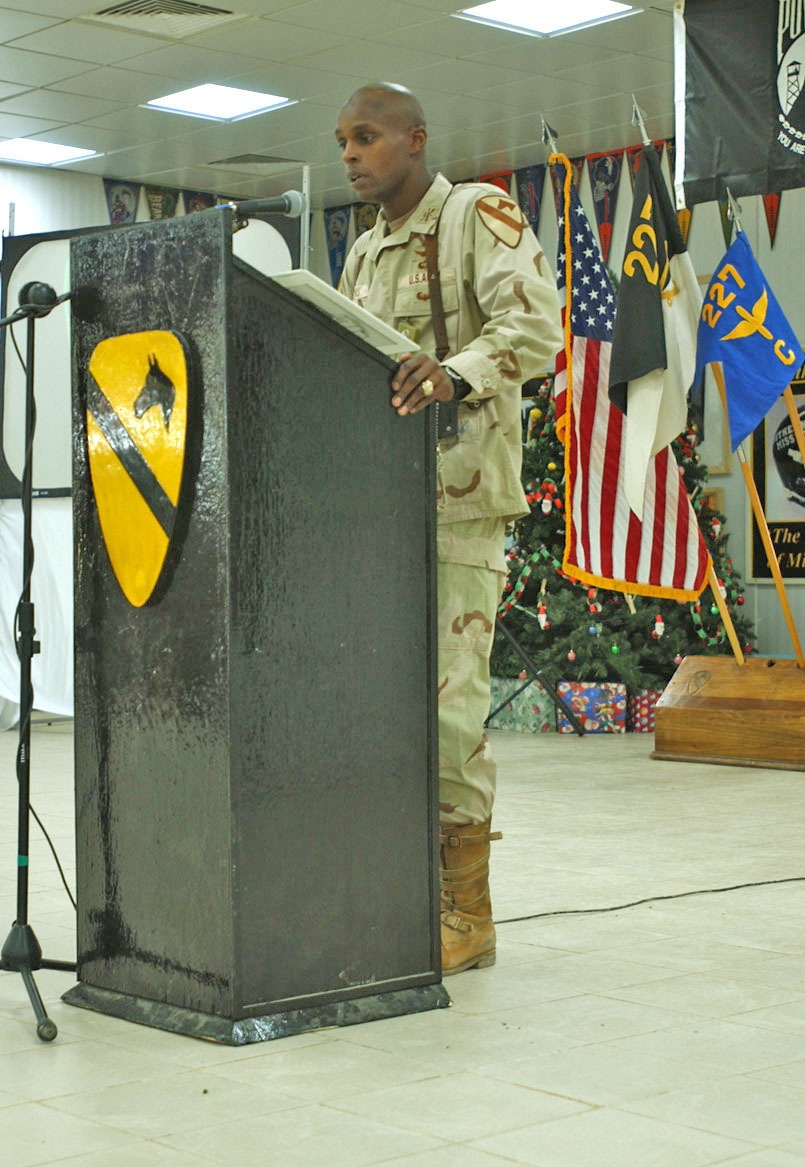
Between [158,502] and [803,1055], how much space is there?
129 centimetres

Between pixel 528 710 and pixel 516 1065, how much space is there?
250 inches

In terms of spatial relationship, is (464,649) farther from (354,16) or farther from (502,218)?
(354,16)

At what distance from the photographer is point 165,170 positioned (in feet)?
33.2

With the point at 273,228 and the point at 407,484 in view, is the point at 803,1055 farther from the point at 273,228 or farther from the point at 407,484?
the point at 273,228

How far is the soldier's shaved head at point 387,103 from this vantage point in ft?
9.47

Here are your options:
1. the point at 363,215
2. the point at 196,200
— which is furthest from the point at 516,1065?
the point at 196,200

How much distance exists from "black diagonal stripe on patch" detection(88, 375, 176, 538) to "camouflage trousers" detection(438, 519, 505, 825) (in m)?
0.62

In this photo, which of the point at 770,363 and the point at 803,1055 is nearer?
the point at 803,1055

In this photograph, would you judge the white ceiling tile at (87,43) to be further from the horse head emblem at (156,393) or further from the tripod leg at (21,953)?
the tripod leg at (21,953)

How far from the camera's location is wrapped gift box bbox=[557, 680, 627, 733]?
8500mm

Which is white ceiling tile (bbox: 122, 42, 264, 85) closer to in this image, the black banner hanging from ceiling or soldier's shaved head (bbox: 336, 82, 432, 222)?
the black banner hanging from ceiling

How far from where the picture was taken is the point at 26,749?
2.56 metres

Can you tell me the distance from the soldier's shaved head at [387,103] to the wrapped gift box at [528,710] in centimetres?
587

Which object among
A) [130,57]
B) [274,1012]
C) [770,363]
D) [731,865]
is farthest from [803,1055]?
[130,57]
